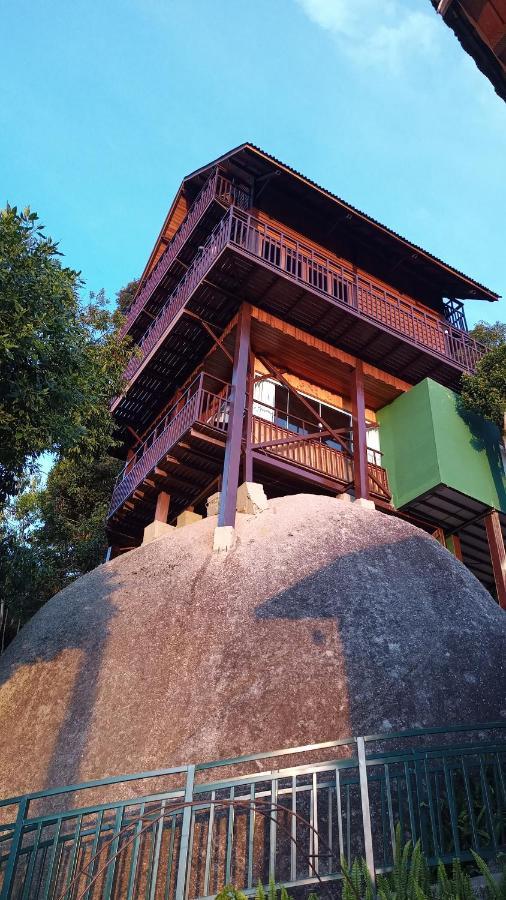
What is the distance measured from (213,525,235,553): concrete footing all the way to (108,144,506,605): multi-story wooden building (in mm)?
1586

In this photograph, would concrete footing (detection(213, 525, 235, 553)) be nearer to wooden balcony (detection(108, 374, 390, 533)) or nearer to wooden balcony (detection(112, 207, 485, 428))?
wooden balcony (detection(108, 374, 390, 533))

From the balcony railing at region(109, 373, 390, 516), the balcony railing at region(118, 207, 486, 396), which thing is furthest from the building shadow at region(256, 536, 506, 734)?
the balcony railing at region(118, 207, 486, 396)

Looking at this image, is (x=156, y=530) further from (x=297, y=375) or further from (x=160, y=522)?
(x=297, y=375)

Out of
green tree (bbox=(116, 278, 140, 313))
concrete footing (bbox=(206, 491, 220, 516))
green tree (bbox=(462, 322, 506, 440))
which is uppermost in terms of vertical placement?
green tree (bbox=(116, 278, 140, 313))

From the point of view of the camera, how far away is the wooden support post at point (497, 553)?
57.4 ft

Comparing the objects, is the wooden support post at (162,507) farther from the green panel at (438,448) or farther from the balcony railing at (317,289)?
the green panel at (438,448)

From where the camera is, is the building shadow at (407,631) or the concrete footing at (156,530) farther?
the concrete footing at (156,530)

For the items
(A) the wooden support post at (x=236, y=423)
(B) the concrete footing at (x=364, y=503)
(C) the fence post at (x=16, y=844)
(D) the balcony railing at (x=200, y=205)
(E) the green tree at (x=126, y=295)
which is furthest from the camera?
(E) the green tree at (x=126, y=295)

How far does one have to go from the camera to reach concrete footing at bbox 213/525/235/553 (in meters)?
13.9

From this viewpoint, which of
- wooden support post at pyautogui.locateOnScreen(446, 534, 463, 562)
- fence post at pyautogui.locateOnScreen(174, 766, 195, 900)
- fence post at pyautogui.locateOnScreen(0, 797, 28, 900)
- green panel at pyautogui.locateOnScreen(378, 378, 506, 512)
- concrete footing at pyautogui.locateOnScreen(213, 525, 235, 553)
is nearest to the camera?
fence post at pyautogui.locateOnScreen(174, 766, 195, 900)

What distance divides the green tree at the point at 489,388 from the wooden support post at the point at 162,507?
30.5 feet

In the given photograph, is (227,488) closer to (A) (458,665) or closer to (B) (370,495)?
(B) (370,495)

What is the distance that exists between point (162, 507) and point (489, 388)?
10109 mm

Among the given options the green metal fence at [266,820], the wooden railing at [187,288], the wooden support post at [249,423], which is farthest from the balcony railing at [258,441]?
the green metal fence at [266,820]
